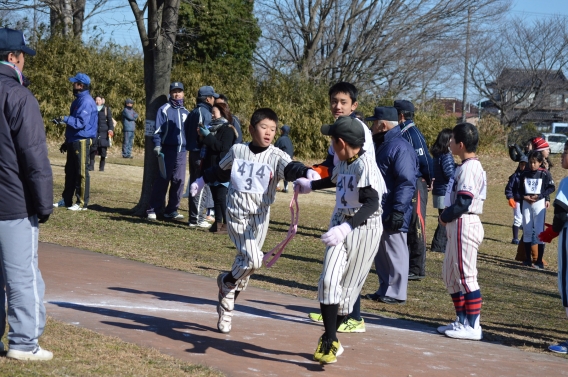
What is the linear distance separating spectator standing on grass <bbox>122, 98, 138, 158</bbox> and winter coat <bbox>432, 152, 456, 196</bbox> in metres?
17.4

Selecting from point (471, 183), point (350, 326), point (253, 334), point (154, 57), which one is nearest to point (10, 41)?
point (253, 334)

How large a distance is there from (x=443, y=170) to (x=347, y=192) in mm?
6621

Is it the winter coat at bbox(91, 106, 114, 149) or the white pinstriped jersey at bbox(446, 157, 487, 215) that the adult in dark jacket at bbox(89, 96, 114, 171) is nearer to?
the winter coat at bbox(91, 106, 114, 149)

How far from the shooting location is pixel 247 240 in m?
6.09

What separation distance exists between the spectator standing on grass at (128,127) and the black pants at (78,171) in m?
14.4

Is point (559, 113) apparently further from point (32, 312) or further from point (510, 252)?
point (32, 312)

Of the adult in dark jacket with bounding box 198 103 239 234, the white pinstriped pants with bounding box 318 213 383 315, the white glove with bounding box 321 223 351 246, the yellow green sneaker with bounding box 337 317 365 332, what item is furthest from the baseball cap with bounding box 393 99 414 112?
the white glove with bounding box 321 223 351 246

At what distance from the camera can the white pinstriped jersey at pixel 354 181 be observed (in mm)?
5559

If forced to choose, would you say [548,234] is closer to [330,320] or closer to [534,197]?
[330,320]

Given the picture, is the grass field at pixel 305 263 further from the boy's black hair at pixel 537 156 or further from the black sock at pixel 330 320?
the boy's black hair at pixel 537 156

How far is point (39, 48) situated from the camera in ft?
98.2

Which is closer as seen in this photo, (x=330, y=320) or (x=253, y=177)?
(x=330, y=320)

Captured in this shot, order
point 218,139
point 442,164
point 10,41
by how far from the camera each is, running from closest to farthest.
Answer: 1. point 10,41
2. point 218,139
3. point 442,164

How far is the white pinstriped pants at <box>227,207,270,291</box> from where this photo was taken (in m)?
6.06
